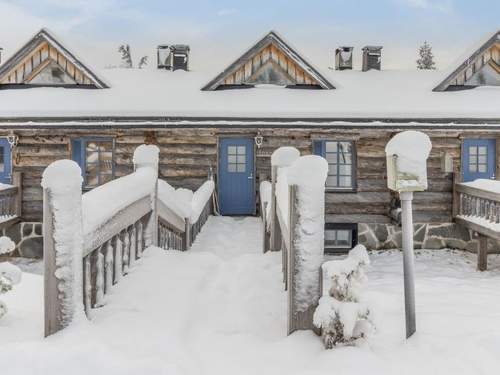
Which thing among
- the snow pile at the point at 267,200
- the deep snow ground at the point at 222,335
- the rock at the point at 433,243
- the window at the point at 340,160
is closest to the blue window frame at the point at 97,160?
the snow pile at the point at 267,200

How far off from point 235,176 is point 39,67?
666 cm

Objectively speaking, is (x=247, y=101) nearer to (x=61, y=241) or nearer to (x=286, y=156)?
(x=286, y=156)

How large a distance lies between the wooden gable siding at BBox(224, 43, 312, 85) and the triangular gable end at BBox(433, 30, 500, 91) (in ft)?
13.3

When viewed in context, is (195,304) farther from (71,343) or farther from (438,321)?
(438,321)

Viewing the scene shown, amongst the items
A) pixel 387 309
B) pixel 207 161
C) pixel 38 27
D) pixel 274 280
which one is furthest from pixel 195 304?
pixel 38 27

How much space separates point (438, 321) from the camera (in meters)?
3.64

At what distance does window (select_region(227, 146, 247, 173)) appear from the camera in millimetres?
14102

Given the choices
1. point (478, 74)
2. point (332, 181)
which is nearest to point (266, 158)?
point (332, 181)

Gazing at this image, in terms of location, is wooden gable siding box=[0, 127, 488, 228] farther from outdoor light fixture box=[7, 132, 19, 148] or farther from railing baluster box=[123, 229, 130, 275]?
railing baluster box=[123, 229, 130, 275]

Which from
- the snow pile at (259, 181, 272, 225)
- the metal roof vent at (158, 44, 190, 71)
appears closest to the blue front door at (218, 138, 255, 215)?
the snow pile at (259, 181, 272, 225)

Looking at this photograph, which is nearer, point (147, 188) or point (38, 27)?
point (147, 188)

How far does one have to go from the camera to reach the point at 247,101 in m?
13.8

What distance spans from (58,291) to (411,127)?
458 inches

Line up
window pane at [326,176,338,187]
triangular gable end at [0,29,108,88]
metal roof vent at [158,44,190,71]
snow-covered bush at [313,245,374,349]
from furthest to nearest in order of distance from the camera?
metal roof vent at [158,44,190,71]
triangular gable end at [0,29,108,88]
window pane at [326,176,338,187]
snow-covered bush at [313,245,374,349]
